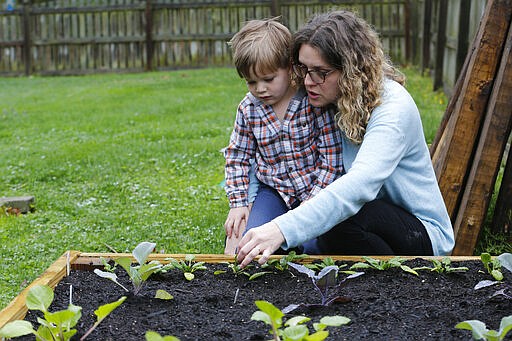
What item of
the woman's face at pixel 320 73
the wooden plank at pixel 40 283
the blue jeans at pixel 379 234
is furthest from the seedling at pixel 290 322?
the woman's face at pixel 320 73

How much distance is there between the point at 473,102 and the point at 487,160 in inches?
11.5

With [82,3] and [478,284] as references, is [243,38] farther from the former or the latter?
[82,3]

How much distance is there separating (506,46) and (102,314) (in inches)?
84.9

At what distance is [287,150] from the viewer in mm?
3234

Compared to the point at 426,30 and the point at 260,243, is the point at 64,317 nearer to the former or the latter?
the point at 260,243

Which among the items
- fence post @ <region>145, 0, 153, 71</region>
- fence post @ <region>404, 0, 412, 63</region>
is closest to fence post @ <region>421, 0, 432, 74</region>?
fence post @ <region>404, 0, 412, 63</region>

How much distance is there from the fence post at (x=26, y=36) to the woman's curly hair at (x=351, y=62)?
13584 millimetres

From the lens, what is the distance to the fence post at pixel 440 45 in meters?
9.78

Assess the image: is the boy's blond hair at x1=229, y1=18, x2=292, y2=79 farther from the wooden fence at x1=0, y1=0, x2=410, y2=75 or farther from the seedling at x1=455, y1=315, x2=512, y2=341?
the wooden fence at x1=0, y1=0, x2=410, y2=75

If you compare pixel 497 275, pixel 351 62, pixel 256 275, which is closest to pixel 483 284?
pixel 497 275

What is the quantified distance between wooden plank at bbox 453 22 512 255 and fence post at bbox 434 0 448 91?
21.9ft

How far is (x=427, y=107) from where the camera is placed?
8.35 meters

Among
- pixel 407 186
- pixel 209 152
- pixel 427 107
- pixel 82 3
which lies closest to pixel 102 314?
pixel 407 186

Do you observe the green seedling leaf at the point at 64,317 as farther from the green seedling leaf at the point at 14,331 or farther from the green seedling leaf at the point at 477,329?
the green seedling leaf at the point at 477,329
